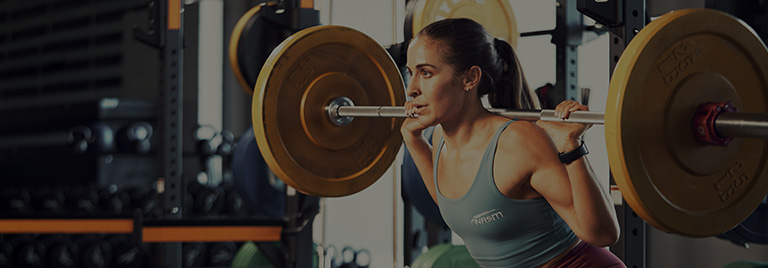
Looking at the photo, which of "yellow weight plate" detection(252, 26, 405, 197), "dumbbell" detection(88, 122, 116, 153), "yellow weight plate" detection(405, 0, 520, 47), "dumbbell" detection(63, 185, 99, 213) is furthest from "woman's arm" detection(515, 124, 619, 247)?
"dumbbell" detection(63, 185, 99, 213)

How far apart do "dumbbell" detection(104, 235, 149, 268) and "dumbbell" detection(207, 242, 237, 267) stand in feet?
1.92

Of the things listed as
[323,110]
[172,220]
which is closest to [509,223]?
[323,110]

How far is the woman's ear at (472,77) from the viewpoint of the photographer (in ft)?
5.41

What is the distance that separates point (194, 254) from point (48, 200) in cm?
151

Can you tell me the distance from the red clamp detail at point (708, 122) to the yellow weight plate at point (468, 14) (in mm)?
1417

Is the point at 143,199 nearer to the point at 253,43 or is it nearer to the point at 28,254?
the point at 28,254

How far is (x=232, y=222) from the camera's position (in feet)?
10.8

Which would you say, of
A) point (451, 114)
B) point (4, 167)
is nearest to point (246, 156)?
point (451, 114)

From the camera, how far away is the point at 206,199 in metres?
5.49

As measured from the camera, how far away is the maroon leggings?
1.58m

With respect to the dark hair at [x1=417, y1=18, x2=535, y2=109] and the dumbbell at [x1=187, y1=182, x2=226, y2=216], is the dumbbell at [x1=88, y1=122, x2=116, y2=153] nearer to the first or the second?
the dumbbell at [x1=187, y1=182, x2=226, y2=216]

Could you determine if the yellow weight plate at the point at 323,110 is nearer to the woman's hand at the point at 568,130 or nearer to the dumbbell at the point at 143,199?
the woman's hand at the point at 568,130

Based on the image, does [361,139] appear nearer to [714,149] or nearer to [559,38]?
[559,38]

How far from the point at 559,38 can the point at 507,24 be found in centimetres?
29
